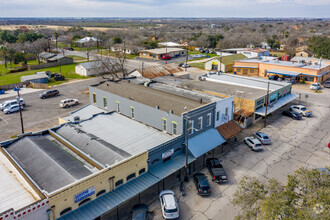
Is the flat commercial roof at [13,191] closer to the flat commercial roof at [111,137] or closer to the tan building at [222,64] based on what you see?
the flat commercial roof at [111,137]

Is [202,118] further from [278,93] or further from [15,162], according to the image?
[278,93]

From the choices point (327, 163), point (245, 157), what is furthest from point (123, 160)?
point (327, 163)

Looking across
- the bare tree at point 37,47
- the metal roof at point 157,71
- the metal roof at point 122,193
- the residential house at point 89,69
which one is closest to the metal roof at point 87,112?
the metal roof at point 122,193

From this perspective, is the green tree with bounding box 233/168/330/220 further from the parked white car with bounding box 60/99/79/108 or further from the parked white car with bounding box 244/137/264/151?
the parked white car with bounding box 60/99/79/108

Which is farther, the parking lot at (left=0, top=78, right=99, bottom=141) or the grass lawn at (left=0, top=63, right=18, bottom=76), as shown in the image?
the grass lawn at (left=0, top=63, right=18, bottom=76)

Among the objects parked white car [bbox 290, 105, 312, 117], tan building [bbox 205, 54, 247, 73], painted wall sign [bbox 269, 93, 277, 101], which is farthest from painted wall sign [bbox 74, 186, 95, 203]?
tan building [bbox 205, 54, 247, 73]

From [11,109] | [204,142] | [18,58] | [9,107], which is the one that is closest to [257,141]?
[204,142]
